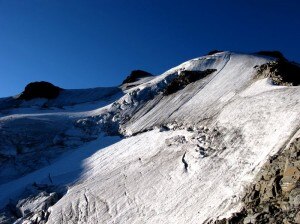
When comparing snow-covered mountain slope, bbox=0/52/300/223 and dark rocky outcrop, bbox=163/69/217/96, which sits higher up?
dark rocky outcrop, bbox=163/69/217/96

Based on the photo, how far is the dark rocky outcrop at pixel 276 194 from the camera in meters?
15.3

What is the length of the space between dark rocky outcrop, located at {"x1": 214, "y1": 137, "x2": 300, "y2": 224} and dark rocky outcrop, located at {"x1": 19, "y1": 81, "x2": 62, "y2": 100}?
46336 millimetres

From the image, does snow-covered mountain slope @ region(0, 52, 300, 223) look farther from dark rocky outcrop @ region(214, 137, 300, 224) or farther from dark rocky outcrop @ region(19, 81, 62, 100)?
dark rocky outcrop @ region(19, 81, 62, 100)

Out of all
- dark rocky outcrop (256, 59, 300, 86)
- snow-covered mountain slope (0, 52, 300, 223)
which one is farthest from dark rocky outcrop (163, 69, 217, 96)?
dark rocky outcrop (256, 59, 300, 86)

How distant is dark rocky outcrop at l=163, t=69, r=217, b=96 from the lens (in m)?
42.2

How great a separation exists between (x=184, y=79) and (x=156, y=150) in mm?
15886

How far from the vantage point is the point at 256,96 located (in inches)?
1099

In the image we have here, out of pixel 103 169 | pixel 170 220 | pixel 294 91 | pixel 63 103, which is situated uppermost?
pixel 63 103

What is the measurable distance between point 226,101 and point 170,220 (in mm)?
13284

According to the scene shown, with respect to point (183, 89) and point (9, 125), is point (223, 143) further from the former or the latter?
point (9, 125)

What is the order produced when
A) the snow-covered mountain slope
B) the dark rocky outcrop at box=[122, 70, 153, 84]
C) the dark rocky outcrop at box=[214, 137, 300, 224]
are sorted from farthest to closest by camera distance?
the dark rocky outcrop at box=[122, 70, 153, 84] < the snow-covered mountain slope < the dark rocky outcrop at box=[214, 137, 300, 224]

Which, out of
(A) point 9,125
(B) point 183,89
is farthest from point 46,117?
(B) point 183,89

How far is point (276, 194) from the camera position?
1667 centimetres

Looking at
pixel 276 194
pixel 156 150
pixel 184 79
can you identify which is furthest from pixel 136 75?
pixel 276 194
